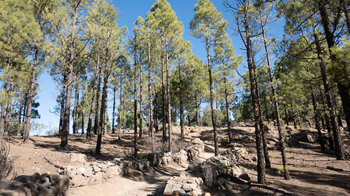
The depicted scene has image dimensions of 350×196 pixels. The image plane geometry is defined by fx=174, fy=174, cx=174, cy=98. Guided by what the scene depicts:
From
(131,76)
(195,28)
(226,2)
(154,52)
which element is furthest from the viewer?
(131,76)

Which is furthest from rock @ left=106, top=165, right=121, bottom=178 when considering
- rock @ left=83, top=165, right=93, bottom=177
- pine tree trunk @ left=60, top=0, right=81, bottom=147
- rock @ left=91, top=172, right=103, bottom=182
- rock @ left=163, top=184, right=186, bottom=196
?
pine tree trunk @ left=60, top=0, right=81, bottom=147

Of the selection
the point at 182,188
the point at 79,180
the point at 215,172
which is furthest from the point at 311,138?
the point at 79,180

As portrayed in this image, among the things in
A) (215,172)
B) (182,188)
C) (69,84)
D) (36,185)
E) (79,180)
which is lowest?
(215,172)

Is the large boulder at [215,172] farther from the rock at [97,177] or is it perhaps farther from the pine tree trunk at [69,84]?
the pine tree trunk at [69,84]

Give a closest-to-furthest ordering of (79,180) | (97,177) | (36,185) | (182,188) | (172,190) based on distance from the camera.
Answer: (36,185), (172,190), (182,188), (79,180), (97,177)

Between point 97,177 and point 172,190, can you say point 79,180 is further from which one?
point 172,190

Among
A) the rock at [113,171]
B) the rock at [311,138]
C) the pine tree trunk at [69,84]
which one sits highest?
the pine tree trunk at [69,84]

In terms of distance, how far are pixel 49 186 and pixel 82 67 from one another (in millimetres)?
17963

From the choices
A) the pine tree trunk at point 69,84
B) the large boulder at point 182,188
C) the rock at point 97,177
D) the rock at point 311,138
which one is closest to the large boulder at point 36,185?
the rock at point 97,177

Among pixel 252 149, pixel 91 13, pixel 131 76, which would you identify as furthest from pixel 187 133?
pixel 91 13

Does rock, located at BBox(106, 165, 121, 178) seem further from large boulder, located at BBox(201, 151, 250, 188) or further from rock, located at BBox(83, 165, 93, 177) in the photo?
large boulder, located at BBox(201, 151, 250, 188)

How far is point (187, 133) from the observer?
2461 cm

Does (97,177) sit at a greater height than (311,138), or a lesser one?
greater

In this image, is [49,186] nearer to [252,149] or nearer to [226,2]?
[226,2]
